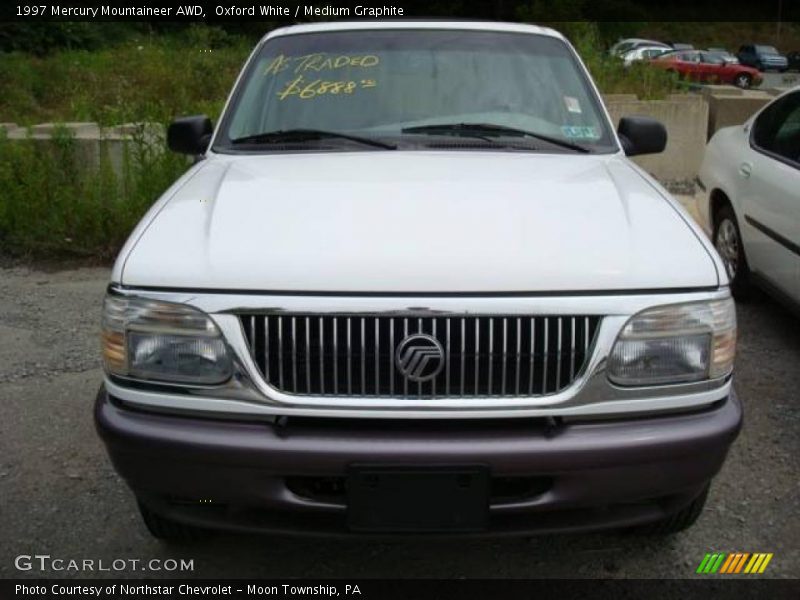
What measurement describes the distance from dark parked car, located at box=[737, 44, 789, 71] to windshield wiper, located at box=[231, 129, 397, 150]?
4319 centimetres

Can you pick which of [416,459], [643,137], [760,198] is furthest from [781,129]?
[416,459]

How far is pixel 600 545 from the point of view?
9.45 ft

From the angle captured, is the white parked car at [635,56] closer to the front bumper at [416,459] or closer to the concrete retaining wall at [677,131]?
the concrete retaining wall at [677,131]

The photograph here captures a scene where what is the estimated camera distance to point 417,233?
231 centimetres

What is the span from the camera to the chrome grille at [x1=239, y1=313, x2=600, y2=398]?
83.9 inches

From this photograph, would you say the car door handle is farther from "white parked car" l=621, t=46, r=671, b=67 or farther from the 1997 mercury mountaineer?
"white parked car" l=621, t=46, r=671, b=67

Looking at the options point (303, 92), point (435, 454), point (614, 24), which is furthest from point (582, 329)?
point (614, 24)

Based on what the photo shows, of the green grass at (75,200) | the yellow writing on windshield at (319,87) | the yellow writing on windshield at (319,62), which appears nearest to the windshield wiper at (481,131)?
the yellow writing on windshield at (319,87)

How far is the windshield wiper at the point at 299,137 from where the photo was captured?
3240 millimetres

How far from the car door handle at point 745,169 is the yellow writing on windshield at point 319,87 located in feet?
8.37

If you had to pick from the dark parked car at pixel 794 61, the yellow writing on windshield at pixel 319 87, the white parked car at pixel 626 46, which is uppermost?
the yellow writing on windshield at pixel 319 87

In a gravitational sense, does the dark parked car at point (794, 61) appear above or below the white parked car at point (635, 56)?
below

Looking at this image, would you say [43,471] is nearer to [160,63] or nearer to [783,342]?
[783,342]

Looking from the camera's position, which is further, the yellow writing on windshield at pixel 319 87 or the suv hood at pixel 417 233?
the yellow writing on windshield at pixel 319 87
